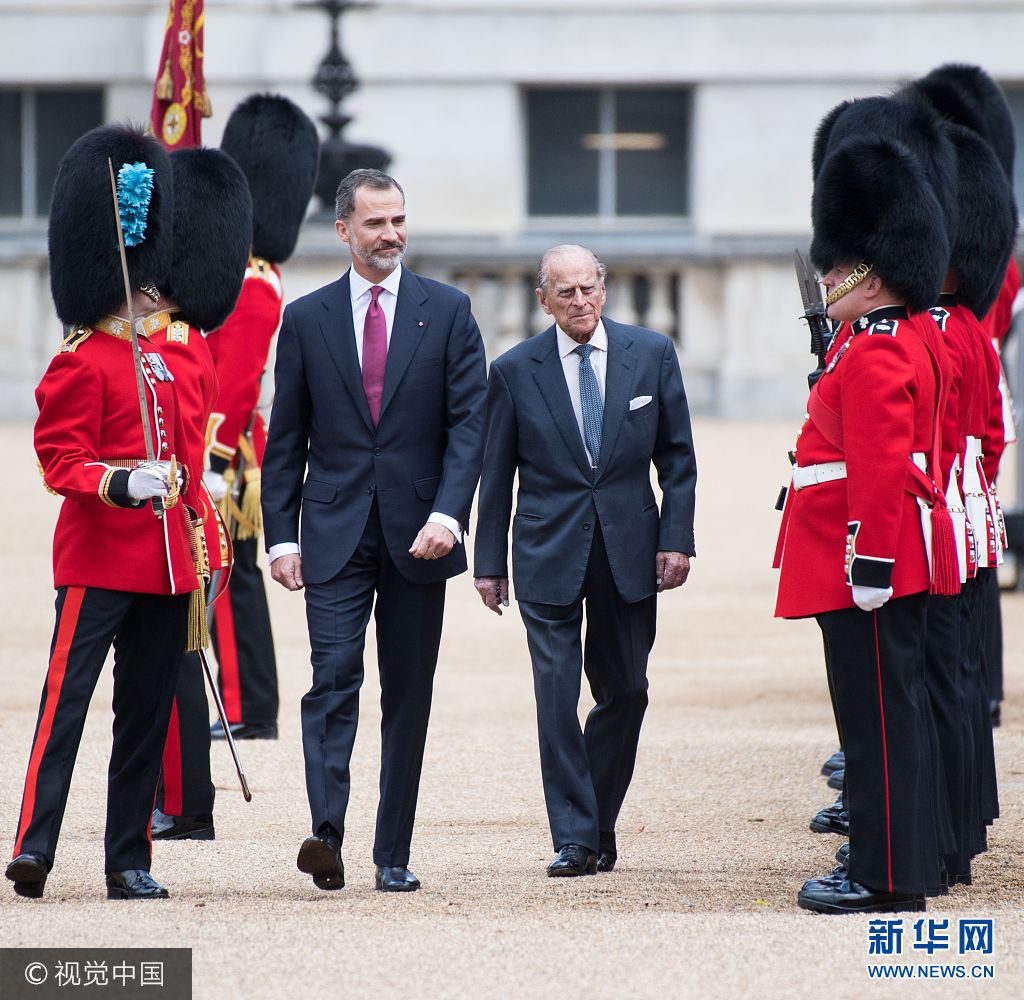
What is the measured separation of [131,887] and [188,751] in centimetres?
69

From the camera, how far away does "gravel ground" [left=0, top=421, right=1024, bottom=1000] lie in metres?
3.45

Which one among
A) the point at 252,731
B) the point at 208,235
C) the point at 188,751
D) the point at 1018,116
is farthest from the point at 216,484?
the point at 1018,116

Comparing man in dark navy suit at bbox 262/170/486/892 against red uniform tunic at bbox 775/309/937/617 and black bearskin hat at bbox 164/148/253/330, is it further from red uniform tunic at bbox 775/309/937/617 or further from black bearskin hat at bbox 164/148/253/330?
red uniform tunic at bbox 775/309/937/617

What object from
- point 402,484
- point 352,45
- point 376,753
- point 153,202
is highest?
point 352,45

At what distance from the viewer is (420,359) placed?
4.40 metres

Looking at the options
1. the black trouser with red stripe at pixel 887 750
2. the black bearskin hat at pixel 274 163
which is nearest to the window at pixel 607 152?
the black bearskin hat at pixel 274 163

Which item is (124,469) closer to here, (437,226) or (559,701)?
(559,701)

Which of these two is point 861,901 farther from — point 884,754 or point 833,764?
point 833,764

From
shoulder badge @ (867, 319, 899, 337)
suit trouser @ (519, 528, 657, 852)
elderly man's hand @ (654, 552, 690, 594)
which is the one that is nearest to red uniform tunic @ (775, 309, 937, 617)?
shoulder badge @ (867, 319, 899, 337)

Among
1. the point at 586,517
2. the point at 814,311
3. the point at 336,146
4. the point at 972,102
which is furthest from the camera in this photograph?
the point at 336,146

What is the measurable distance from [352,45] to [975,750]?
1240 cm

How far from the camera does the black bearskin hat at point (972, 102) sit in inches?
228

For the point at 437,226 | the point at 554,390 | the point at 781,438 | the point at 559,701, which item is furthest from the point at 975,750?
the point at 437,226

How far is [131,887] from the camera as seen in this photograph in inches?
164
